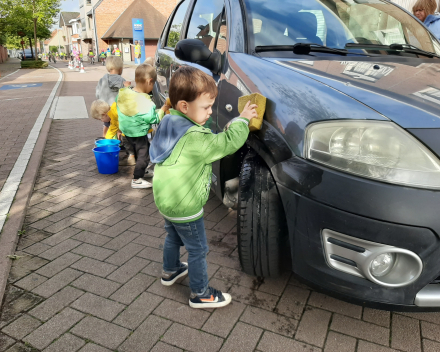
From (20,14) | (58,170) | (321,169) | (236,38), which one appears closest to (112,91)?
(58,170)

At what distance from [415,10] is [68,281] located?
4606mm

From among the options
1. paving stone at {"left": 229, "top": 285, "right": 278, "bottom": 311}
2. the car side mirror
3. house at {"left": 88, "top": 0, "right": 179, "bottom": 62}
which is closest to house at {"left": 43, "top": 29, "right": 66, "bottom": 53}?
house at {"left": 88, "top": 0, "right": 179, "bottom": 62}

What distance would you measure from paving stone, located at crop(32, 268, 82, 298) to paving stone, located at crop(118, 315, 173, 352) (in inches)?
27.3

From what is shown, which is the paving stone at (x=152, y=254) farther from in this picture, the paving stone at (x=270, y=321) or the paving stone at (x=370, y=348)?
the paving stone at (x=370, y=348)

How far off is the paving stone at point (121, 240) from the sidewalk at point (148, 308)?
0.6 inches

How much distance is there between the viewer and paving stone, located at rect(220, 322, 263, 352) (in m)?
1.88

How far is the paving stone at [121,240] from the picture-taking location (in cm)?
284

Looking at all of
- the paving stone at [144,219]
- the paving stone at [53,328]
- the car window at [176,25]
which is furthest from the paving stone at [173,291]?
the car window at [176,25]

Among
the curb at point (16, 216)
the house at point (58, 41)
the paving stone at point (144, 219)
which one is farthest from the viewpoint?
the house at point (58, 41)

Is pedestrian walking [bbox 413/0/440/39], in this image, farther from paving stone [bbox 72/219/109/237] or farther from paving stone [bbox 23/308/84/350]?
paving stone [bbox 23/308/84/350]

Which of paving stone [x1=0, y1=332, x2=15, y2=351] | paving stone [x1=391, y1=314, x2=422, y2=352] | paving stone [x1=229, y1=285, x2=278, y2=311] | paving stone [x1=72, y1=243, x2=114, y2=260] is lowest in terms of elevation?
paving stone [x1=0, y1=332, x2=15, y2=351]

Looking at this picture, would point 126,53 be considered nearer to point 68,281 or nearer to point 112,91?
point 112,91

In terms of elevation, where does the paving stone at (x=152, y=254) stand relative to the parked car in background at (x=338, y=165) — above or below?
below

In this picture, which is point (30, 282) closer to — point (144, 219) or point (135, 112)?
point (144, 219)
